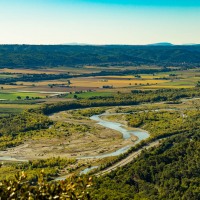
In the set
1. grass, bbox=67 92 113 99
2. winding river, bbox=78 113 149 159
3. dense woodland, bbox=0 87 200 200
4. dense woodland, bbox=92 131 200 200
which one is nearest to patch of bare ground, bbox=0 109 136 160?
winding river, bbox=78 113 149 159

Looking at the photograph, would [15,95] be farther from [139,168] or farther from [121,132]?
[139,168]

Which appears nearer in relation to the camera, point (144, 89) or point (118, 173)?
point (118, 173)

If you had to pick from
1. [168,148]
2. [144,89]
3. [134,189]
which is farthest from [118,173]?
[144,89]

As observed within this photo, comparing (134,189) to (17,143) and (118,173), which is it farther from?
(17,143)

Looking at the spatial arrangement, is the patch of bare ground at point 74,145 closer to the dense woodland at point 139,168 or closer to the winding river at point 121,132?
the winding river at point 121,132

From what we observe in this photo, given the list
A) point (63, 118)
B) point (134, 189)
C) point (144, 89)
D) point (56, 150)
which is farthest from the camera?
point (144, 89)

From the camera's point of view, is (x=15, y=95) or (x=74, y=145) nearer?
(x=74, y=145)

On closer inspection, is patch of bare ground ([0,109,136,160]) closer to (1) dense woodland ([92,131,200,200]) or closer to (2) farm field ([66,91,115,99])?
(1) dense woodland ([92,131,200,200])

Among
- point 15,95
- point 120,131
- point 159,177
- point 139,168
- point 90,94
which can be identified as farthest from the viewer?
point 90,94

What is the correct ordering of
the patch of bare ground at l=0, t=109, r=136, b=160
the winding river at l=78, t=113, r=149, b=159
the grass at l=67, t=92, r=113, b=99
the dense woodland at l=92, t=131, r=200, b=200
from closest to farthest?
the dense woodland at l=92, t=131, r=200, b=200 → the winding river at l=78, t=113, r=149, b=159 → the patch of bare ground at l=0, t=109, r=136, b=160 → the grass at l=67, t=92, r=113, b=99

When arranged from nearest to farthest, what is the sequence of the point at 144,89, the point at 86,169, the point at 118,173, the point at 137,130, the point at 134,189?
1. the point at 134,189
2. the point at 118,173
3. the point at 86,169
4. the point at 137,130
5. the point at 144,89

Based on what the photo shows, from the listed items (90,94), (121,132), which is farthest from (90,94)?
(121,132)
